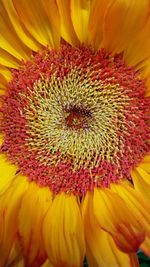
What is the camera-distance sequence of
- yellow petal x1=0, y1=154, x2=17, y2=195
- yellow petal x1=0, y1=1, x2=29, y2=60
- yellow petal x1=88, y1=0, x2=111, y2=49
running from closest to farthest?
yellow petal x1=88, y1=0, x2=111, y2=49 < yellow petal x1=0, y1=1, x2=29, y2=60 < yellow petal x1=0, y1=154, x2=17, y2=195

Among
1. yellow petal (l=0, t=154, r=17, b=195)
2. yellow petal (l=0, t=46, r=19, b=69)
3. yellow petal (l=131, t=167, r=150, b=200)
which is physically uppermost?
yellow petal (l=0, t=46, r=19, b=69)

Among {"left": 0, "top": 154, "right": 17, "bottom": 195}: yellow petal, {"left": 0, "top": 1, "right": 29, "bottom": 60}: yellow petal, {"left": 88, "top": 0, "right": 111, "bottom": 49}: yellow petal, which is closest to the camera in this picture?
{"left": 88, "top": 0, "right": 111, "bottom": 49}: yellow petal

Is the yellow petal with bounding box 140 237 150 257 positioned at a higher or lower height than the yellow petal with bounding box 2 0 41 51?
lower

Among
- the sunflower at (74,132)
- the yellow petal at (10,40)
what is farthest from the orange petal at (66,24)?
the yellow petal at (10,40)

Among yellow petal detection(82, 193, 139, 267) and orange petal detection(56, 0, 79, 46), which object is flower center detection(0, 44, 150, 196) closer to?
orange petal detection(56, 0, 79, 46)

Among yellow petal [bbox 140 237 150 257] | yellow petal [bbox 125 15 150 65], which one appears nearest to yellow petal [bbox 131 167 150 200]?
yellow petal [bbox 140 237 150 257]

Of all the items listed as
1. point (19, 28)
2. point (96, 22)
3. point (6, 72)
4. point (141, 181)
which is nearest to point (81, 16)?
point (96, 22)

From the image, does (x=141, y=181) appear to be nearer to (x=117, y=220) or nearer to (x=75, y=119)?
(x=117, y=220)
